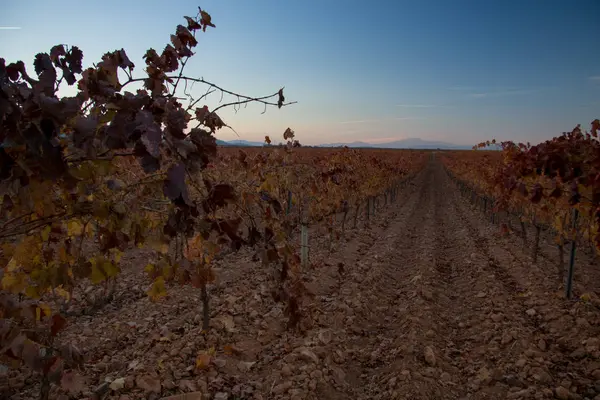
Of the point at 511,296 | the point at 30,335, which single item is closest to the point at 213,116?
the point at 30,335

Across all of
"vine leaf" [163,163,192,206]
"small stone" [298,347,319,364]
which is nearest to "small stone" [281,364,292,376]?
"small stone" [298,347,319,364]

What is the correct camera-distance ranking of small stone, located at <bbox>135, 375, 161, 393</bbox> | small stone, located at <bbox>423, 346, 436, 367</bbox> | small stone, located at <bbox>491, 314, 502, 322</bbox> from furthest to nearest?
small stone, located at <bbox>491, 314, 502, 322</bbox>
small stone, located at <bbox>423, 346, 436, 367</bbox>
small stone, located at <bbox>135, 375, 161, 393</bbox>

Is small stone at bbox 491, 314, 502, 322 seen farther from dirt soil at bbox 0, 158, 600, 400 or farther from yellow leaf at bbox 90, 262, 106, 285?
yellow leaf at bbox 90, 262, 106, 285

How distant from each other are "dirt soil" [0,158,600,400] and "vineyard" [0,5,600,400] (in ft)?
0.09

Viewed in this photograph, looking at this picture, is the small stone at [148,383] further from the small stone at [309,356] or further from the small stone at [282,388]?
the small stone at [309,356]

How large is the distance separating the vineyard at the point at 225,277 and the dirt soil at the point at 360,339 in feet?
0.09

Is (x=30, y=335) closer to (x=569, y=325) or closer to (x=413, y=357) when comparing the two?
(x=413, y=357)

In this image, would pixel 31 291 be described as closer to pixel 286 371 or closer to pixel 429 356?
pixel 286 371

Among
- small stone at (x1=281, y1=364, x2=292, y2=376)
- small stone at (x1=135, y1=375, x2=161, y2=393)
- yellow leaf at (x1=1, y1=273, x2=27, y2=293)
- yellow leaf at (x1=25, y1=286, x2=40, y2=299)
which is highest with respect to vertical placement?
yellow leaf at (x1=1, y1=273, x2=27, y2=293)

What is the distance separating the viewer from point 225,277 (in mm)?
7004

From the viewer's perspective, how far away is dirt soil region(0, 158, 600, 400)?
3.72 m

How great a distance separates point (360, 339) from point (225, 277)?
2.96 m

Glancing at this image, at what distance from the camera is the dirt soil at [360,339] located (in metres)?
3.72

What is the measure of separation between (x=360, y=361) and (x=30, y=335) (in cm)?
360
